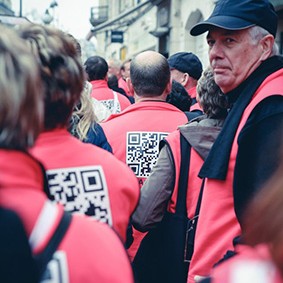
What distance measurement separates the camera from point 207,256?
2553 mm

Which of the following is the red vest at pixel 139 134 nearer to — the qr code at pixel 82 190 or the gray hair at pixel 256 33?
the gray hair at pixel 256 33

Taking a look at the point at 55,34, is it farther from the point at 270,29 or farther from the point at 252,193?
the point at 270,29

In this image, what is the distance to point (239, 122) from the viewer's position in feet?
7.72

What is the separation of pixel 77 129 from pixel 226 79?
97 centimetres

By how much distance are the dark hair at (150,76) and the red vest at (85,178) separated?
2.08 metres

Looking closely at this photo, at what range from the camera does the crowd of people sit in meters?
1.32

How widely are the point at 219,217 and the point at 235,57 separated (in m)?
0.67

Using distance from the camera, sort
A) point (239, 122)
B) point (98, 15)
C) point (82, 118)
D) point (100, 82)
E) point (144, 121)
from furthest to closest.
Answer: point (98, 15) < point (100, 82) < point (144, 121) < point (82, 118) < point (239, 122)

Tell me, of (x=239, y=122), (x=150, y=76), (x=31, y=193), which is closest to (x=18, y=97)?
(x=31, y=193)

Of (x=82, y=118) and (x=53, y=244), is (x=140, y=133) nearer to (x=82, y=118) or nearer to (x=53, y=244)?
(x=82, y=118)

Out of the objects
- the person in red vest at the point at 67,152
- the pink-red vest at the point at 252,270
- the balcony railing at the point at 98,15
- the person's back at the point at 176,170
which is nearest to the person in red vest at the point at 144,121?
the person's back at the point at 176,170

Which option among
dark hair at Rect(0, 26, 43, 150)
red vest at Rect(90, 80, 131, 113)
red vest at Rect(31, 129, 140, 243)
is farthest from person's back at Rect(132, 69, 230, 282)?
red vest at Rect(90, 80, 131, 113)

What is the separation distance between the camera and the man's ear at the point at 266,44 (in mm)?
2570

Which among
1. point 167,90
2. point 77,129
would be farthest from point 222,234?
point 167,90
